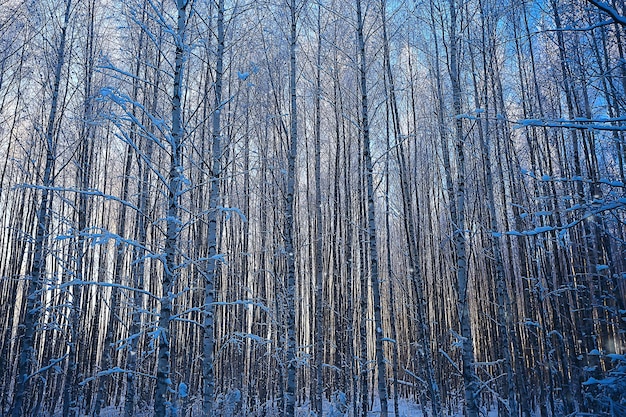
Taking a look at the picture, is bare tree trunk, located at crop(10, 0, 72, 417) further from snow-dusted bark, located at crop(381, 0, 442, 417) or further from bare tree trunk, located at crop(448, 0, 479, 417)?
bare tree trunk, located at crop(448, 0, 479, 417)

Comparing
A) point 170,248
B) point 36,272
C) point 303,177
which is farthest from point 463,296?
point 303,177

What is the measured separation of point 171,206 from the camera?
443cm

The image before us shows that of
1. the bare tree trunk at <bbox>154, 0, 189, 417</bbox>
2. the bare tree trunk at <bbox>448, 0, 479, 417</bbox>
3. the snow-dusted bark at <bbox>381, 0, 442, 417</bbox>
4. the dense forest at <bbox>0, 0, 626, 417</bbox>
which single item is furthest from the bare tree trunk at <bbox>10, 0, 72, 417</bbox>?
the bare tree trunk at <bbox>448, 0, 479, 417</bbox>

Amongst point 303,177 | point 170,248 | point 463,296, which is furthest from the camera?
point 303,177

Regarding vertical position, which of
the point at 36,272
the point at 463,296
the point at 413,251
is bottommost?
the point at 463,296

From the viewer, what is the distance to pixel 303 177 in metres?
15.9

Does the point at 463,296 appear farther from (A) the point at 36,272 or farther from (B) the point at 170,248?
(A) the point at 36,272

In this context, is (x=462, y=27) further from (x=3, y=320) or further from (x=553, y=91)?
(x=3, y=320)

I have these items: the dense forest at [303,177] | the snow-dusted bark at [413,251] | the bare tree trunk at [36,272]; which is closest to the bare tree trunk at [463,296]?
the dense forest at [303,177]

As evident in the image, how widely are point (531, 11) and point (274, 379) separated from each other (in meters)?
15.0

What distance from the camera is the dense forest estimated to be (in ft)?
18.8

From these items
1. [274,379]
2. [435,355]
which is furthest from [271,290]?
[435,355]

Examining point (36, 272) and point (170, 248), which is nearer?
point (170, 248)

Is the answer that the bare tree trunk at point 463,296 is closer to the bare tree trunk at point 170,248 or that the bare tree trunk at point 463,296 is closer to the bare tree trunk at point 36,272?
the bare tree trunk at point 170,248
